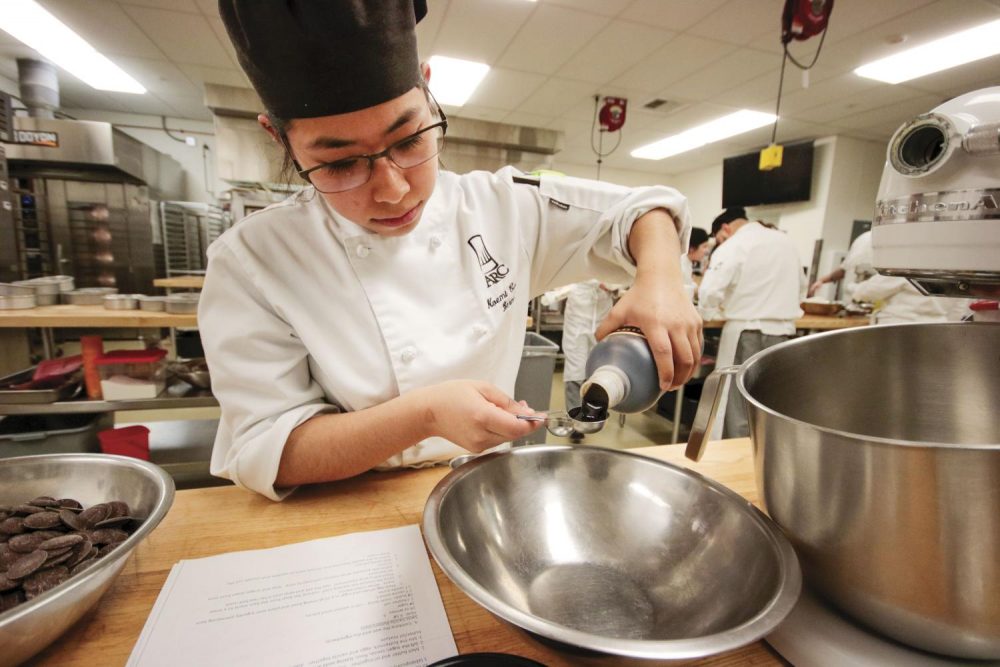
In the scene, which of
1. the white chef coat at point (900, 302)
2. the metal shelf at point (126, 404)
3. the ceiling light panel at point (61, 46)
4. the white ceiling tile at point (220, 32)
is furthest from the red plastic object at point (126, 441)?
the white chef coat at point (900, 302)

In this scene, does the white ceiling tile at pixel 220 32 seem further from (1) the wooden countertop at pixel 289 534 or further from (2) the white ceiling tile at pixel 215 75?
(1) the wooden countertop at pixel 289 534

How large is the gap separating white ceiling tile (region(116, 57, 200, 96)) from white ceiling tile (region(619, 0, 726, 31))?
14.8ft

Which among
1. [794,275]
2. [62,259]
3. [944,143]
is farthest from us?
[62,259]

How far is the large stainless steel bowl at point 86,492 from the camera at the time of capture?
1.40 ft

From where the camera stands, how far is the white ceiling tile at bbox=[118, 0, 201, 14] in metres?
3.45

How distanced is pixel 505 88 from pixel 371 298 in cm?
485

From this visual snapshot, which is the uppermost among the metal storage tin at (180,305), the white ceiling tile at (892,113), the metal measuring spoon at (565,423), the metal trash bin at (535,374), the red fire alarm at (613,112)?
the white ceiling tile at (892,113)

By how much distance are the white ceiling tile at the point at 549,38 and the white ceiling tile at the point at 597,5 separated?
6 centimetres

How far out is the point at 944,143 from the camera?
0.57 m

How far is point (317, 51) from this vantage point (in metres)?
0.65

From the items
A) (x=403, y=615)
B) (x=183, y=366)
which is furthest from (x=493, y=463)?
(x=183, y=366)

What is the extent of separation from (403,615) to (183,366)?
8.37 feet

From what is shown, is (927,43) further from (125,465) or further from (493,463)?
(125,465)

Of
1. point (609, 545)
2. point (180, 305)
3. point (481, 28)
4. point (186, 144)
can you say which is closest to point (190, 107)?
point (186, 144)
